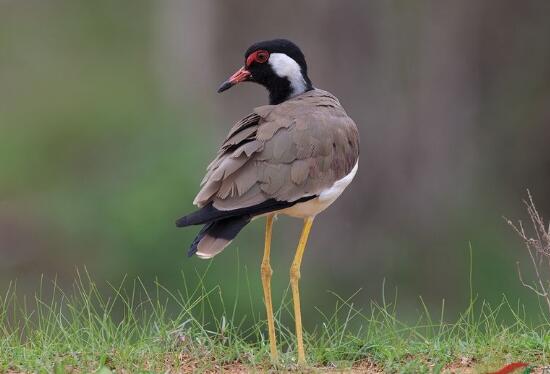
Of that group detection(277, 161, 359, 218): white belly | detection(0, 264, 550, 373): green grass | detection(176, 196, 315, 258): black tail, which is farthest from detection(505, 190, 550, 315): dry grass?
detection(176, 196, 315, 258): black tail

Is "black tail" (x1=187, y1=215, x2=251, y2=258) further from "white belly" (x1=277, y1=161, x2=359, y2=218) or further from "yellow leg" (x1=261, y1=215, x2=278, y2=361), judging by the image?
"yellow leg" (x1=261, y1=215, x2=278, y2=361)

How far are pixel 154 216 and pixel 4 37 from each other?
1366 centimetres

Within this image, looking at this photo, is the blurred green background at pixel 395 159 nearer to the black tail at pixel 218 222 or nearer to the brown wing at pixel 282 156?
the brown wing at pixel 282 156

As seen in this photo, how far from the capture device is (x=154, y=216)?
11070 millimetres

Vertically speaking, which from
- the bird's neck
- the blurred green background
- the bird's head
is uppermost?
the bird's head

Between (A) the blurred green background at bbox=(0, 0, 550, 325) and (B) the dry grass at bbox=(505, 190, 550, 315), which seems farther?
(A) the blurred green background at bbox=(0, 0, 550, 325)

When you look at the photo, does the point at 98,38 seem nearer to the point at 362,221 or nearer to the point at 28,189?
the point at 28,189

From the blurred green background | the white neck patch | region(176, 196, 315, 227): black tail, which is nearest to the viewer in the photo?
region(176, 196, 315, 227): black tail

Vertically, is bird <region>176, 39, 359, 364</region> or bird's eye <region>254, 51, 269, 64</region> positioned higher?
bird's eye <region>254, 51, 269, 64</region>

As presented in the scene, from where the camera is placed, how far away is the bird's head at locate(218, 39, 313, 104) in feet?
21.8

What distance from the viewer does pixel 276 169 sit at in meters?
5.91

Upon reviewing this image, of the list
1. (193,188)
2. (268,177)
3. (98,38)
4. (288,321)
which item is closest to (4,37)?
(98,38)

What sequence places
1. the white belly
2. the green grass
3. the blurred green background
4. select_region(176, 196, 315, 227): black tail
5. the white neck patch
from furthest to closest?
1. the blurred green background
2. the white neck patch
3. the white belly
4. the green grass
5. select_region(176, 196, 315, 227): black tail

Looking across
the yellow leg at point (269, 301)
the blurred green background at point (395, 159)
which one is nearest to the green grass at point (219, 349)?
the yellow leg at point (269, 301)
